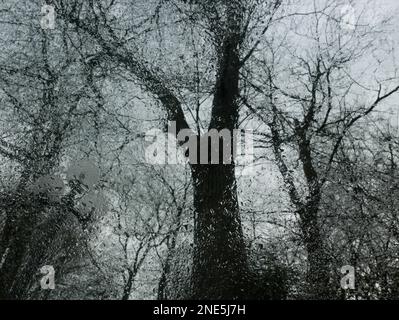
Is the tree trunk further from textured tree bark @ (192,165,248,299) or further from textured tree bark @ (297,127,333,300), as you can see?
textured tree bark @ (192,165,248,299)

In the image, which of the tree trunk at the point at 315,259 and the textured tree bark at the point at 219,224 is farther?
the tree trunk at the point at 315,259

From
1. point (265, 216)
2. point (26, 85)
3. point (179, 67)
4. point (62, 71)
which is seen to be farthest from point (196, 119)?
point (26, 85)

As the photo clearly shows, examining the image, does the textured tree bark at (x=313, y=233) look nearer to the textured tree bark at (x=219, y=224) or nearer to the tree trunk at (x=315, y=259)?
the tree trunk at (x=315, y=259)

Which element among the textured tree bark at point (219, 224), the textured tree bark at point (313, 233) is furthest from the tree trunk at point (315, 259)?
the textured tree bark at point (219, 224)

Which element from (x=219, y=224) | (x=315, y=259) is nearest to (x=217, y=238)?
(x=219, y=224)

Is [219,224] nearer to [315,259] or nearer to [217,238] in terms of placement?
[217,238]

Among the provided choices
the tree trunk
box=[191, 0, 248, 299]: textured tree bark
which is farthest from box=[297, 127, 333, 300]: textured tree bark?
box=[191, 0, 248, 299]: textured tree bark

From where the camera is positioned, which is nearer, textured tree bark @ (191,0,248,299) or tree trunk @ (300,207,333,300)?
textured tree bark @ (191,0,248,299)

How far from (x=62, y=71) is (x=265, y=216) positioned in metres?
2.35

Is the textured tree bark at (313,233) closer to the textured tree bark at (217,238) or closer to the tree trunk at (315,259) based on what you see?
the tree trunk at (315,259)

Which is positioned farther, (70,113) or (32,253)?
(70,113)

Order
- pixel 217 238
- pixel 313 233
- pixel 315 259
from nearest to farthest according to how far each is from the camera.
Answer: pixel 217 238 → pixel 315 259 → pixel 313 233

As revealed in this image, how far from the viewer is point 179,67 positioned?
399 centimetres
